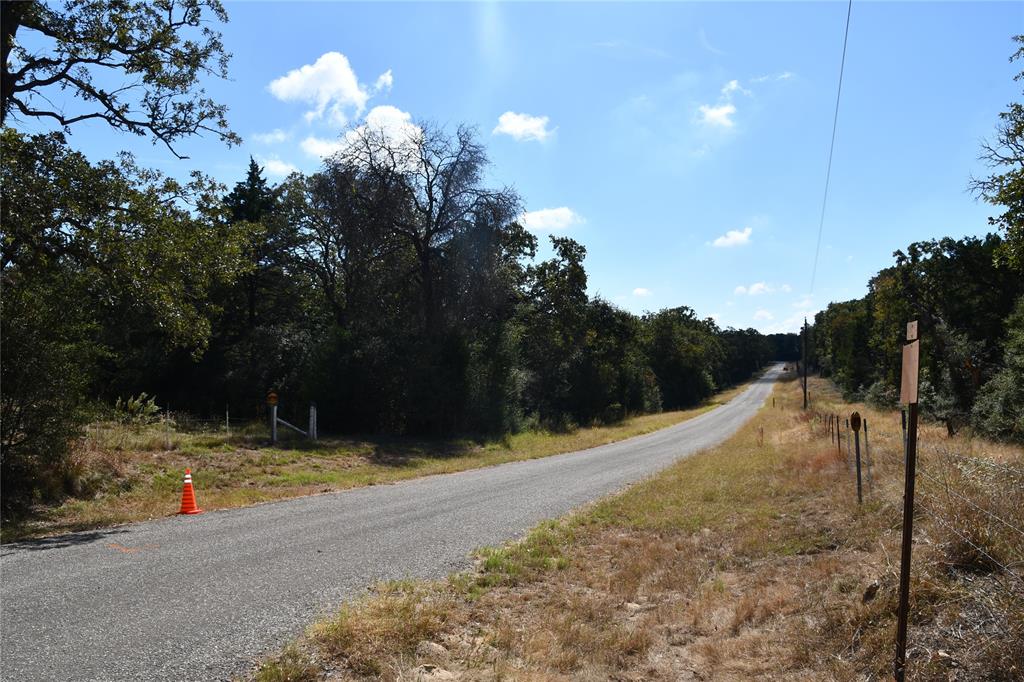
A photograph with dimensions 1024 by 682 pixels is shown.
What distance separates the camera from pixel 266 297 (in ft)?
108

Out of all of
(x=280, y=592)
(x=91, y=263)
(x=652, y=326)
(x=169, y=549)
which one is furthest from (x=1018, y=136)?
(x=652, y=326)

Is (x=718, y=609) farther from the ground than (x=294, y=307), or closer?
closer

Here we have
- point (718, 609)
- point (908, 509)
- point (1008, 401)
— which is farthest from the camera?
point (1008, 401)

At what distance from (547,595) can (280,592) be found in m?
2.66

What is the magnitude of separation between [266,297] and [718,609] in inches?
1240

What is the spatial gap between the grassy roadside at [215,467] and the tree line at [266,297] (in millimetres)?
931

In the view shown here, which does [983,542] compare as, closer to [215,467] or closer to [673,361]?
[215,467]

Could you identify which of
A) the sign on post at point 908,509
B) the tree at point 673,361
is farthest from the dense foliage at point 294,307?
the tree at point 673,361

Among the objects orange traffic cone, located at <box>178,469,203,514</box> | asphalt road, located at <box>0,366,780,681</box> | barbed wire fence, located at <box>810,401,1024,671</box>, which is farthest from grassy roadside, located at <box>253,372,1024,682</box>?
orange traffic cone, located at <box>178,469,203,514</box>

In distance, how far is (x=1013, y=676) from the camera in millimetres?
3420

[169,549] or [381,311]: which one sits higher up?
[381,311]

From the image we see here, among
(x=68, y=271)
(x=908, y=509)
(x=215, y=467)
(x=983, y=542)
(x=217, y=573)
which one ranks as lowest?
(x=215, y=467)

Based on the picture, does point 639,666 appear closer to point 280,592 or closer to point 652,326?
point 280,592

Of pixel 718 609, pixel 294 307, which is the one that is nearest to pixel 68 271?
pixel 718 609
